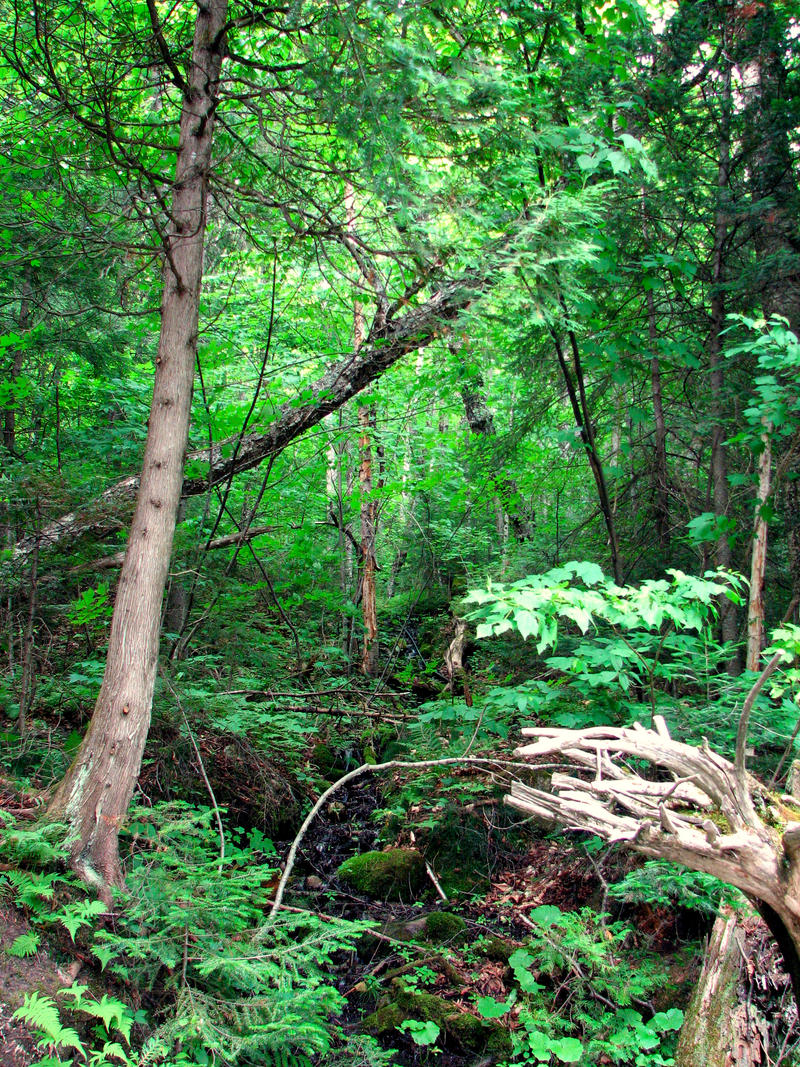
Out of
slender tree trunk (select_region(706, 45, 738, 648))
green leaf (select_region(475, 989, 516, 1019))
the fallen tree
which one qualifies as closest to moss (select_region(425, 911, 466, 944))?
green leaf (select_region(475, 989, 516, 1019))

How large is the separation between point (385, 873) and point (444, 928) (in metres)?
0.78

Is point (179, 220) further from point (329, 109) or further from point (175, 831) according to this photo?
point (175, 831)

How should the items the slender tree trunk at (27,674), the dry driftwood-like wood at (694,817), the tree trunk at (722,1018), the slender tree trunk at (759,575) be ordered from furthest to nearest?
the slender tree trunk at (759,575), the slender tree trunk at (27,674), the tree trunk at (722,1018), the dry driftwood-like wood at (694,817)

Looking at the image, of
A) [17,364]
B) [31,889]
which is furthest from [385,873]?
[17,364]

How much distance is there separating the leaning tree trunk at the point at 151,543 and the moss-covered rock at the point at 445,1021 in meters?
1.94

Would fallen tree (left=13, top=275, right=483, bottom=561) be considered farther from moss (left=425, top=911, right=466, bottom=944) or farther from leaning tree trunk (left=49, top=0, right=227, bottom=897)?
moss (left=425, top=911, right=466, bottom=944)

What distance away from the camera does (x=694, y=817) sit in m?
2.83

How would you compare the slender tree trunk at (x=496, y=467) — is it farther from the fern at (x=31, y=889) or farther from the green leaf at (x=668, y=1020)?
the fern at (x=31, y=889)

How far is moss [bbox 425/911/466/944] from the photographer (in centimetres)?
448

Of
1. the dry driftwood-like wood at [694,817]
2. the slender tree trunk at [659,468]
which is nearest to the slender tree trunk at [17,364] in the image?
the slender tree trunk at [659,468]

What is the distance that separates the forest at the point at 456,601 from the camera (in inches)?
114

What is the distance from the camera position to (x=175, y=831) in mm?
3596

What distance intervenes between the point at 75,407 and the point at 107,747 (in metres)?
6.94

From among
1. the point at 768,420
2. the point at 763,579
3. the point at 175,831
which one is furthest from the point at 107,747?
the point at 763,579
